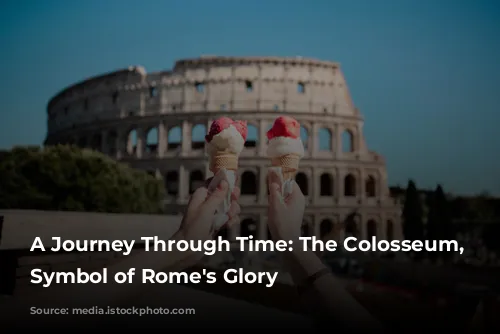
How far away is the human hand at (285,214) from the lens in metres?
8.23

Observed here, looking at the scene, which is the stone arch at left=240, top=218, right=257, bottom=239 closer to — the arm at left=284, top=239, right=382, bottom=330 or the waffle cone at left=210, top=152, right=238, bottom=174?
the waffle cone at left=210, top=152, right=238, bottom=174

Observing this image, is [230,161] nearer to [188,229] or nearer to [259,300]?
[188,229]

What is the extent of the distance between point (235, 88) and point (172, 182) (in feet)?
28.2

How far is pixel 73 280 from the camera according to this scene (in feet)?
35.9

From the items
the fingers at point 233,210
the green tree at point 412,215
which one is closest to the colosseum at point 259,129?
the green tree at point 412,215

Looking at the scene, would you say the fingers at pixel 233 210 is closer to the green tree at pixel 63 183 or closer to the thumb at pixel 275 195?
the thumb at pixel 275 195

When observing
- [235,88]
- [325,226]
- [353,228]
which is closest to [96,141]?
[235,88]

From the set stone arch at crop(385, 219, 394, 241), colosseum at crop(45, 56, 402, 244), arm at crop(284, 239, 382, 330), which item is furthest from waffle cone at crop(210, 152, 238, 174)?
stone arch at crop(385, 219, 394, 241)

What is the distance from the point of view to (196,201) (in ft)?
27.6

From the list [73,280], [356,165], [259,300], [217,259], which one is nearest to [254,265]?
[217,259]

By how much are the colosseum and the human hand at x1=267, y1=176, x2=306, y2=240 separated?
2362 centimetres

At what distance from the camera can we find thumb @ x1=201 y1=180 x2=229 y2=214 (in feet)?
27.4

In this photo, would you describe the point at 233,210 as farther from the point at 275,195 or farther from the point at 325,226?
the point at 325,226

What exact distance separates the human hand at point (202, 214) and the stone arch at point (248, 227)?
81.6 ft
